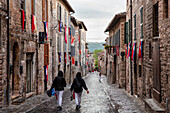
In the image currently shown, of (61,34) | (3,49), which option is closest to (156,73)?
(3,49)

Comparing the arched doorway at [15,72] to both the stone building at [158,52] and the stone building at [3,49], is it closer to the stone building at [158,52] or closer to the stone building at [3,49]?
the stone building at [3,49]

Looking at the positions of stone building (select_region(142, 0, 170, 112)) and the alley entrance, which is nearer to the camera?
stone building (select_region(142, 0, 170, 112))

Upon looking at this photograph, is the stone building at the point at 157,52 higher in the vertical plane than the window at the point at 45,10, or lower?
lower

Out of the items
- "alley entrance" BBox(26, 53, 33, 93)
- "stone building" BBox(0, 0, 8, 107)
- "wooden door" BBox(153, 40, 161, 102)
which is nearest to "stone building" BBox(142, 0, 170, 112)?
"wooden door" BBox(153, 40, 161, 102)

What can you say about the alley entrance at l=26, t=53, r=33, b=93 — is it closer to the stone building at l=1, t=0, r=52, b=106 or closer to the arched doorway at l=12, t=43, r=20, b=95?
the stone building at l=1, t=0, r=52, b=106

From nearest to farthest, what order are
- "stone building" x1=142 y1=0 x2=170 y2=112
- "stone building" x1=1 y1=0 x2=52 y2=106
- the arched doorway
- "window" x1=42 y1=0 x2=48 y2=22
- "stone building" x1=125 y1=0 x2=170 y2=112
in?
"stone building" x1=142 y1=0 x2=170 y2=112 → "stone building" x1=125 y1=0 x2=170 y2=112 → "stone building" x1=1 y1=0 x2=52 y2=106 → the arched doorway → "window" x1=42 y1=0 x2=48 y2=22

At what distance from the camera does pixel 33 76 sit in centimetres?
1574

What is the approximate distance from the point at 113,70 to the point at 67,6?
31.8 ft

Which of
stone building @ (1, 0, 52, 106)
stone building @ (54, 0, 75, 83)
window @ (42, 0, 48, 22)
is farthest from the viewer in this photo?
stone building @ (54, 0, 75, 83)

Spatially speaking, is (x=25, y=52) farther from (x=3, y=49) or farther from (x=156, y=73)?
(x=156, y=73)

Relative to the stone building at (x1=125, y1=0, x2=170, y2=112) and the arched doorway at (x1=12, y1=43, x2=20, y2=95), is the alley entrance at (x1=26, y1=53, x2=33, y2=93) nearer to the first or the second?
the arched doorway at (x1=12, y1=43, x2=20, y2=95)

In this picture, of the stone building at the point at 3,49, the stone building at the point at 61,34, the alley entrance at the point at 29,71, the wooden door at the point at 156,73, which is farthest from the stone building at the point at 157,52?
the stone building at the point at 61,34

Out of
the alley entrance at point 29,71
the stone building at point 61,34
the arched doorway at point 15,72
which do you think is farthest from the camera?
the stone building at point 61,34

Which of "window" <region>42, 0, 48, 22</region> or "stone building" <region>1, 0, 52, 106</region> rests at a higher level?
"window" <region>42, 0, 48, 22</region>
